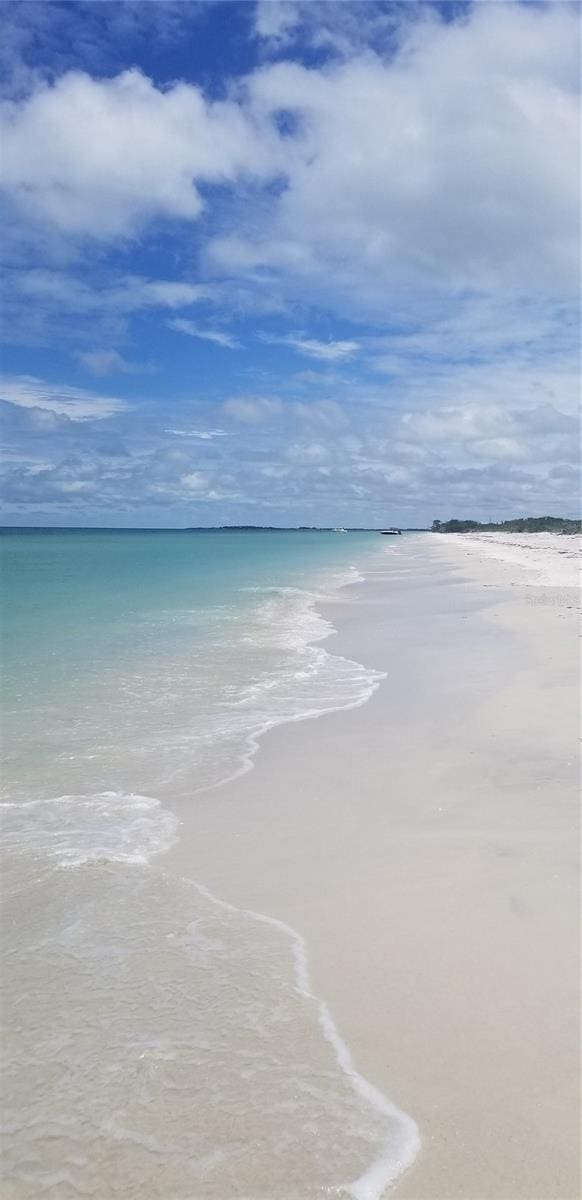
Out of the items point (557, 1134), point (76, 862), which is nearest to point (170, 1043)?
point (557, 1134)

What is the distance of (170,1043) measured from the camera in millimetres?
4207

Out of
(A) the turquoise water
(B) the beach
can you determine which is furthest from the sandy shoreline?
(A) the turquoise water

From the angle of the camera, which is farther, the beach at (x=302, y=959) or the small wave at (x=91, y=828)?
the small wave at (x=91, y=828)

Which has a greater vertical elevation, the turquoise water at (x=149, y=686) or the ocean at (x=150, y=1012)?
the turquoise water at (x=149, y=686)

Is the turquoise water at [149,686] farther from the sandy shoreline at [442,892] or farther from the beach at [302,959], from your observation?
the sandy shoreline at [442,892]

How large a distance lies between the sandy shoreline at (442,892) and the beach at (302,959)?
0.02 meters

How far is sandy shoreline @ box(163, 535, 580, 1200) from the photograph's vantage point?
361 cm

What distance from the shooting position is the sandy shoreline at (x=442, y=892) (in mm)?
3607

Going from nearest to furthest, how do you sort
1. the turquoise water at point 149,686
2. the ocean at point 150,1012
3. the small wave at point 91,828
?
the ocean at point 150,1012 < the small wave at point 91,828 < the turquoise water at point 149,686

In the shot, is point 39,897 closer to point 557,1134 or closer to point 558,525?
point 557,1134

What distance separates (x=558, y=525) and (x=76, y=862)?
5614 inches

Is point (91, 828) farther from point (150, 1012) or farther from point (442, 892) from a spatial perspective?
point (442, 892)

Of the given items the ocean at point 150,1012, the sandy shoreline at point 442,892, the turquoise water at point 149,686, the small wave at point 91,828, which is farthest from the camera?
the turquoise water at point 149,686

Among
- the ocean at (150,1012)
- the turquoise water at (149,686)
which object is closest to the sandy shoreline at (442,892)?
the ocean at (150,1012)
